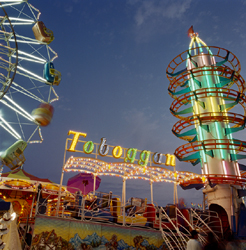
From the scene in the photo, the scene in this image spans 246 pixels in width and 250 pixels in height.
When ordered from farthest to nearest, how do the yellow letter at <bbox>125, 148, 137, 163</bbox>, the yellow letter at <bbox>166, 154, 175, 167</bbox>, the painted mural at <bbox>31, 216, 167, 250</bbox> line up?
the yellow letter at <bbox>166, 154, 175, 167</bbox>
the yellow letter at <bbox>125, 148, 137, 163</bbox>
the painted mural at <bbox>31, 216, 167, 250</bbox>

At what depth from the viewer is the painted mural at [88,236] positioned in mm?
8434


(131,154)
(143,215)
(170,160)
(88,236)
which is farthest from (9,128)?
(170,160)

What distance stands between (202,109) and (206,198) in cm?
516

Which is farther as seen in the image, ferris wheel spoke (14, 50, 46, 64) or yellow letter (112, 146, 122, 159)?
yellow letter (112, 146, 122, 159)

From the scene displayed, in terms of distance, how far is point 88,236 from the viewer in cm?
922

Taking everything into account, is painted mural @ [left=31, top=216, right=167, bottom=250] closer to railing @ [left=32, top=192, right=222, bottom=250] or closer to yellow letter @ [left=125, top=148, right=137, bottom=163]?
railing @ [left=32, top=192, right=222, bottom=250]

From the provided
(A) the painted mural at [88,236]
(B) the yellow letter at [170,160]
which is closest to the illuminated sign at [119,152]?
(B) the yellow letter at [170,160]

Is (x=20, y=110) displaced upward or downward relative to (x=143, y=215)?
upward

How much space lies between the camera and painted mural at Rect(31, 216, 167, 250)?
843 cm

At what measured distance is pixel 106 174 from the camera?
18844mm

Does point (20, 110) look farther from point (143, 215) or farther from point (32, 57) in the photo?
point (143, 215)

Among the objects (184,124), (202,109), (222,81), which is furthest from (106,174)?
(222,81)

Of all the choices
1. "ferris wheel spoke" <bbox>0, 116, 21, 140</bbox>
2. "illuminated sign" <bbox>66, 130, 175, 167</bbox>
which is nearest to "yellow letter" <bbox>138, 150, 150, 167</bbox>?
"illuminated sign" <bbox>66, 130, 175, 167</bbox>

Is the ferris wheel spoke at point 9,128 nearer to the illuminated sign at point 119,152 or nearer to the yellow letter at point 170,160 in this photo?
the illuminated sign at point 119,152
